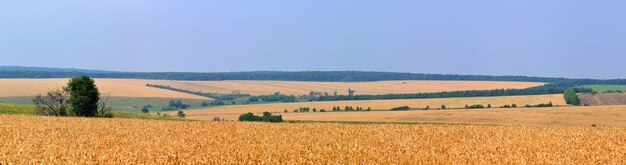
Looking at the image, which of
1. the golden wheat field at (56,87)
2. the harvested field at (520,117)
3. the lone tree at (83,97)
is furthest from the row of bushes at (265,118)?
the golden wheat field at (56,87)

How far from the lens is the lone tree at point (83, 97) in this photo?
5856 centimetres

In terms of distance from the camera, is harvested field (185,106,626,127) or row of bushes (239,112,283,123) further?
harvested field (185,106,626,127)

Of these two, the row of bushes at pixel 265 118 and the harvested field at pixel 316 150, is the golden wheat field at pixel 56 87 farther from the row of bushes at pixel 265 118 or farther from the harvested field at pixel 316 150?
the harvested field at pixel 316 150

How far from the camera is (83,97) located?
58.5 meters

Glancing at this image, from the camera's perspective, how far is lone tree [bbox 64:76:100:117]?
58.6 metres

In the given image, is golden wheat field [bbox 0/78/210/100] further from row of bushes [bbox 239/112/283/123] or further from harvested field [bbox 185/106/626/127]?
harvested field [bbox 185/106/626/127]

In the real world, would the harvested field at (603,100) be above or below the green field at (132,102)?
above

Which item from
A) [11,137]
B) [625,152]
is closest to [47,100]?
[11,137]

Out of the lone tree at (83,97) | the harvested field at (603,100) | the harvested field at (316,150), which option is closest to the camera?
the harvested field at (316,150)

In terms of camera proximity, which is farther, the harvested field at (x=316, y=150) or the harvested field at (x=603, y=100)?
the harvested field at (x=603, y=100)

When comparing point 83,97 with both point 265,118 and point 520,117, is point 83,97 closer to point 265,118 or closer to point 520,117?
point 265,118

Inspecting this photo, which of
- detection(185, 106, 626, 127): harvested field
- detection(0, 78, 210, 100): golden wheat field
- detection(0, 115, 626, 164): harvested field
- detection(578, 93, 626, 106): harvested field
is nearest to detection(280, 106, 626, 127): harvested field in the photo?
detection(185, 106, 626, 127): harvested field

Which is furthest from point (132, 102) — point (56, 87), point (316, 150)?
point (316, 150)

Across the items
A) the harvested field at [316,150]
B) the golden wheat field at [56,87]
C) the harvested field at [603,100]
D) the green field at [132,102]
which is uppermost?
the harvested field at [316,150]
